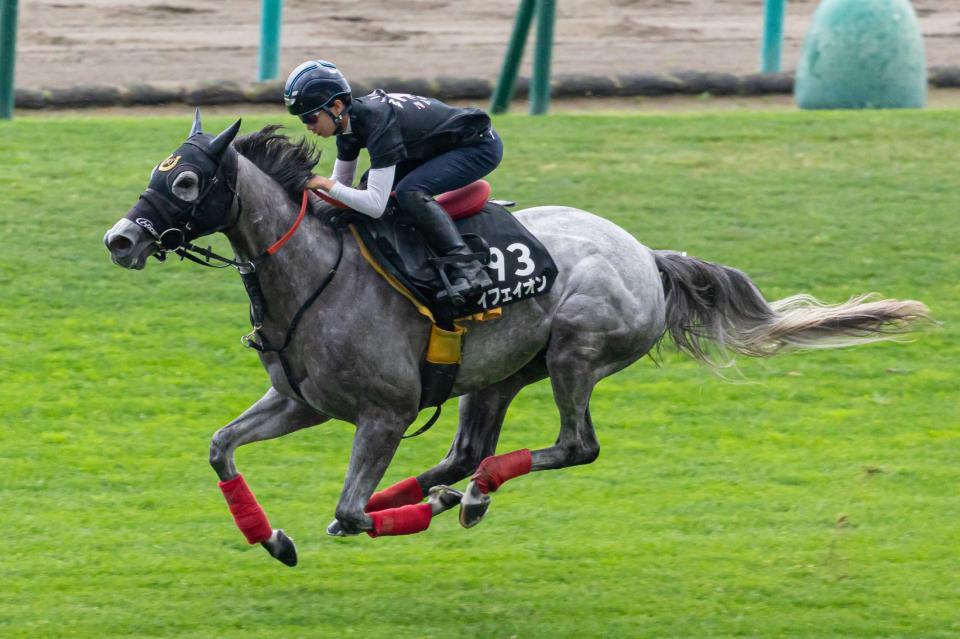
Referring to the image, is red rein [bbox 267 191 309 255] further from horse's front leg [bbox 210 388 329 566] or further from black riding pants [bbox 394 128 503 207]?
horse's front leg [bbox 210 388 329 566]

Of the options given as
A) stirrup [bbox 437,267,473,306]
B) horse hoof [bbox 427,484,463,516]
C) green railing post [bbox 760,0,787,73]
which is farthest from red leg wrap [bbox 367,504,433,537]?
green railing post [bbox 760,0,787,73]

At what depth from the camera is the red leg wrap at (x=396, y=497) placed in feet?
24.5

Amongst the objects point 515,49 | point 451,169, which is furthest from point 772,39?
point 451,169

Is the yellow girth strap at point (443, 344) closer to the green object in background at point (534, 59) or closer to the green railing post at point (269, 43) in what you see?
the green object in background at point (534, 59)

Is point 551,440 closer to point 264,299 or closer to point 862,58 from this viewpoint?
point 264,299

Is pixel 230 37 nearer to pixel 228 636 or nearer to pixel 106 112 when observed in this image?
pixel 106 112

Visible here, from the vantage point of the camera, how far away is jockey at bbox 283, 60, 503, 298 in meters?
6.79

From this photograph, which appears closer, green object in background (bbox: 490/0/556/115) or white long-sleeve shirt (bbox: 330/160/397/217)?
white long-sleeve shirt (bbox: 330/160/397/217)

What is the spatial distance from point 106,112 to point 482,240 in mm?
9575

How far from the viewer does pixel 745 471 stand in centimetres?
946

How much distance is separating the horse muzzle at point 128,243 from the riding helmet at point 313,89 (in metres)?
0.86

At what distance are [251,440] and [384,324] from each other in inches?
34.4

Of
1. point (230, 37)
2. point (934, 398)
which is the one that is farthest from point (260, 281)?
point (230, 37)

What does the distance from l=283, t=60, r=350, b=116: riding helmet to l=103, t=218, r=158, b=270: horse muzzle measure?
862 mm
